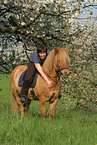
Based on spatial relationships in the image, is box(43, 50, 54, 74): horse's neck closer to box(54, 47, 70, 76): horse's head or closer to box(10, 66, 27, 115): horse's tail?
box(54, 47, 70, 76): horse's head

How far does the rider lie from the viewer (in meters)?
6.56

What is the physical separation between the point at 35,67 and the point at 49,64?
695 mm

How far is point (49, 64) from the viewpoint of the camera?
6344 millimetres

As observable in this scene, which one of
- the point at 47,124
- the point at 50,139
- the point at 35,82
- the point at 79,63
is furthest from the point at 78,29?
the point at 50,139

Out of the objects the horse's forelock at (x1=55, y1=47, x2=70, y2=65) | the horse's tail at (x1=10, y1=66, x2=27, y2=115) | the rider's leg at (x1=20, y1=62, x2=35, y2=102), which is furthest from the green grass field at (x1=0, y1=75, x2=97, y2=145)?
the horse's forelock at (x1=55, y1=47, x2=70, y2=65)

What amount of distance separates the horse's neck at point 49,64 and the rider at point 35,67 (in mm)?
149

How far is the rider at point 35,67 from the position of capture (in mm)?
6559

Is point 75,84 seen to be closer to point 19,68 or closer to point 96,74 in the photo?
point 96,74

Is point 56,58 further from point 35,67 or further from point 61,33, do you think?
point 61,33

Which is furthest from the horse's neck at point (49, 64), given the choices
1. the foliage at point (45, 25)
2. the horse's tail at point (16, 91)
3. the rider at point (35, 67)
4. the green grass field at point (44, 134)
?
the foliage at point (45, 25)

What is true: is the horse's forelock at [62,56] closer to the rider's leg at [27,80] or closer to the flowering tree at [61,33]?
the rider's leg at [27,80]

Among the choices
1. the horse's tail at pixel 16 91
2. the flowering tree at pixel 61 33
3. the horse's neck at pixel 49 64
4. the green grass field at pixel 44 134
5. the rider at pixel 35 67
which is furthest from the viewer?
the flowering tree at pixel 61 33

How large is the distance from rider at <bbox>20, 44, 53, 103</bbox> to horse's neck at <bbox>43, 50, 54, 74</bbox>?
0.49 feet

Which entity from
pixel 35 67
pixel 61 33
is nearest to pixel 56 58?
pixel 35 67
